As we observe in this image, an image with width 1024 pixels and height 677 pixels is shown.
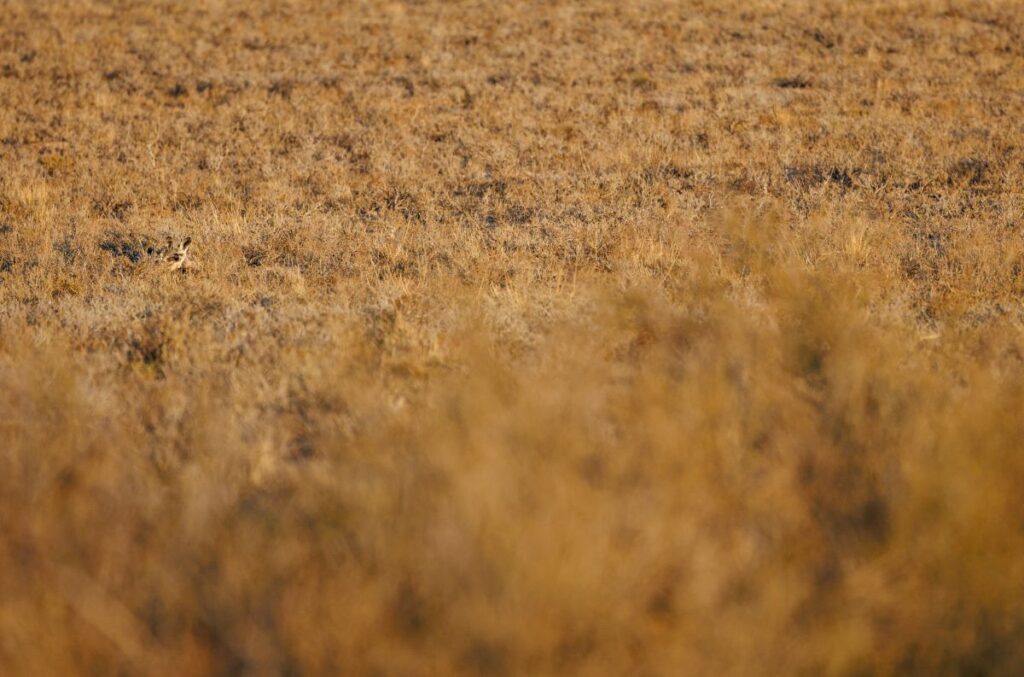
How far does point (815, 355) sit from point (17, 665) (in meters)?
3.61

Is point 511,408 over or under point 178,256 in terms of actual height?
over

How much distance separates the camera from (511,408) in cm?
356

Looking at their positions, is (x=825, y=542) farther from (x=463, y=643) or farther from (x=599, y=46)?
(x=599, y=46)

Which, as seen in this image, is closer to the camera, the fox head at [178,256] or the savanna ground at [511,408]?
the savanna ground at [511,408]

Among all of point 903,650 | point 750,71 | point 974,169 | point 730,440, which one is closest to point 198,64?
point 750,71

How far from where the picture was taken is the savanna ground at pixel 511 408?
255cm

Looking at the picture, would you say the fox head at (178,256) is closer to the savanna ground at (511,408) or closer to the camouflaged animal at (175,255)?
the camouflaged animal at (175,255)

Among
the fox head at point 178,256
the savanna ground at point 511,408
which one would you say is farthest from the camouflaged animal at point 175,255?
the savanna ground at point 511,408

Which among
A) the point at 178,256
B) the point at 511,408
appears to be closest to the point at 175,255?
the point at 178,256

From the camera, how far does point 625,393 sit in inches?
165

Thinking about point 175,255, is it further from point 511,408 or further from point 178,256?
point 511,408

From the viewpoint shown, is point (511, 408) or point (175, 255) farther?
point (175, 255)

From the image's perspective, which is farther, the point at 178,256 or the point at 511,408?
the point at 178,256

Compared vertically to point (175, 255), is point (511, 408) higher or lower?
higher
